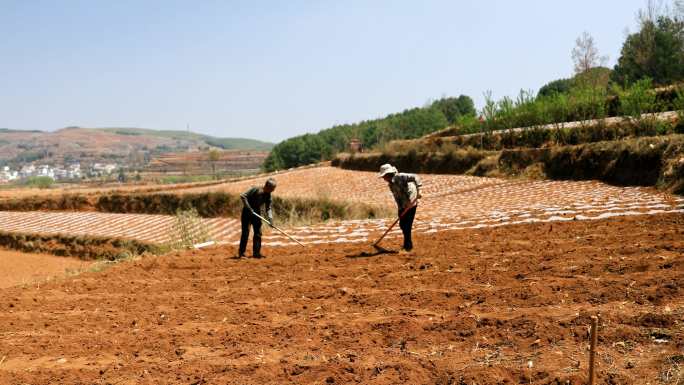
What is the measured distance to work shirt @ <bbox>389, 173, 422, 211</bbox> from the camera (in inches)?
326

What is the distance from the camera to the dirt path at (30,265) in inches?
614

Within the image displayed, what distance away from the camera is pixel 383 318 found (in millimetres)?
5379

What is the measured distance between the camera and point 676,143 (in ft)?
42.5

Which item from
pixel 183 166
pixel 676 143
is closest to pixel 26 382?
pixel 676 143

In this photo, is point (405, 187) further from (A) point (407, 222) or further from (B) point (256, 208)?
(B) point (256, 208)

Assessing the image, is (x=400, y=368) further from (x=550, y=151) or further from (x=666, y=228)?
(x=550, y=151)

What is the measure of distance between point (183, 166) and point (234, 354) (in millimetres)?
93029

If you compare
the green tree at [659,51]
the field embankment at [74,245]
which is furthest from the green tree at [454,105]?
the field embankment at [74,245]

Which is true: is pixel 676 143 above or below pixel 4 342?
above

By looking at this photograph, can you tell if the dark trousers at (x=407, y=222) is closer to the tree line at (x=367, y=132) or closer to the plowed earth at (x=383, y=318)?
the plowed earth at (x=383, y=318)

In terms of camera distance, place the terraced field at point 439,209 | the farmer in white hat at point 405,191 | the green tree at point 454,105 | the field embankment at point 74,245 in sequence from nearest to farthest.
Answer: the farmer in white hat at point 405,191
the terraced field at point 439,209
the field embankment at point 74,245
the green tree at point 454,105

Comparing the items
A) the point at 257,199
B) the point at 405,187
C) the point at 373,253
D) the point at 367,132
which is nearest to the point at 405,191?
the point at 405,187

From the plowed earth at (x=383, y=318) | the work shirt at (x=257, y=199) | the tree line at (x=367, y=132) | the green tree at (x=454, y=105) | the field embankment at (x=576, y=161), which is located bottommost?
the plowed earth at (x=383, y=318)

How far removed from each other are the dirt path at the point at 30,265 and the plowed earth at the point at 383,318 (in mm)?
8240
